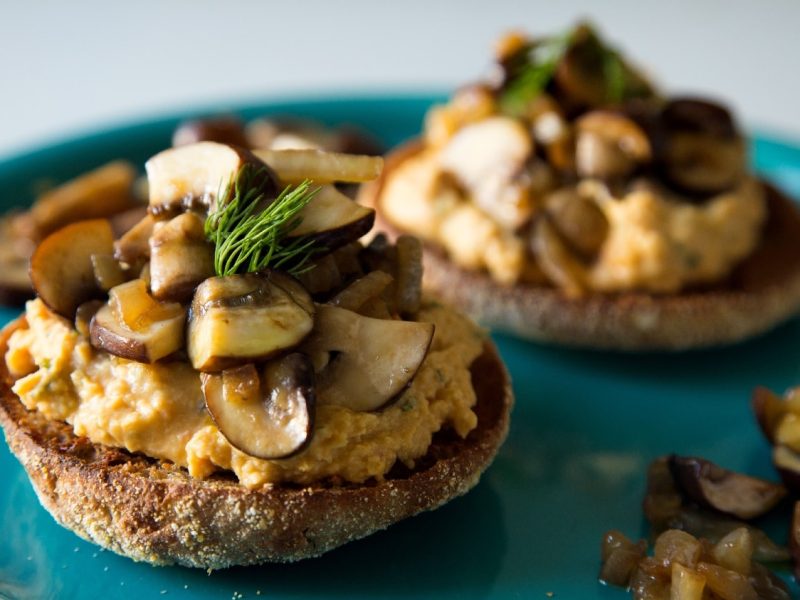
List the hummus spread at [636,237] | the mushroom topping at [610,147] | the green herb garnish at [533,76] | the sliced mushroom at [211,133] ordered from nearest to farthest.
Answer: the hummus spread at [636,237] < the mushroom topping at [610,147] < the green herb garnish at [533,76] < the sliced mushroom at [211,133]

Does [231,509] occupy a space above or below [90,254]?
below

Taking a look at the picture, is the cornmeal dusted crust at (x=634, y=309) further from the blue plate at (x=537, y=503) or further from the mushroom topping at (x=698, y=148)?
the mushroom topping at (x=698, y=148)

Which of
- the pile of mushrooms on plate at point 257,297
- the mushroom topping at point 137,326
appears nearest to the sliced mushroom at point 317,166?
the pile of mushrooms on plate at point 257,297

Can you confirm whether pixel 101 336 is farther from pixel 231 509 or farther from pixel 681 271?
pixel 681 271

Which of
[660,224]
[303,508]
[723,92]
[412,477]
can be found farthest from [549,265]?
[723,92]

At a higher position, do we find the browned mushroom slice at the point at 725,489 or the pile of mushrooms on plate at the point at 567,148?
the pile of mushrooms on plate at the point at 567,148
